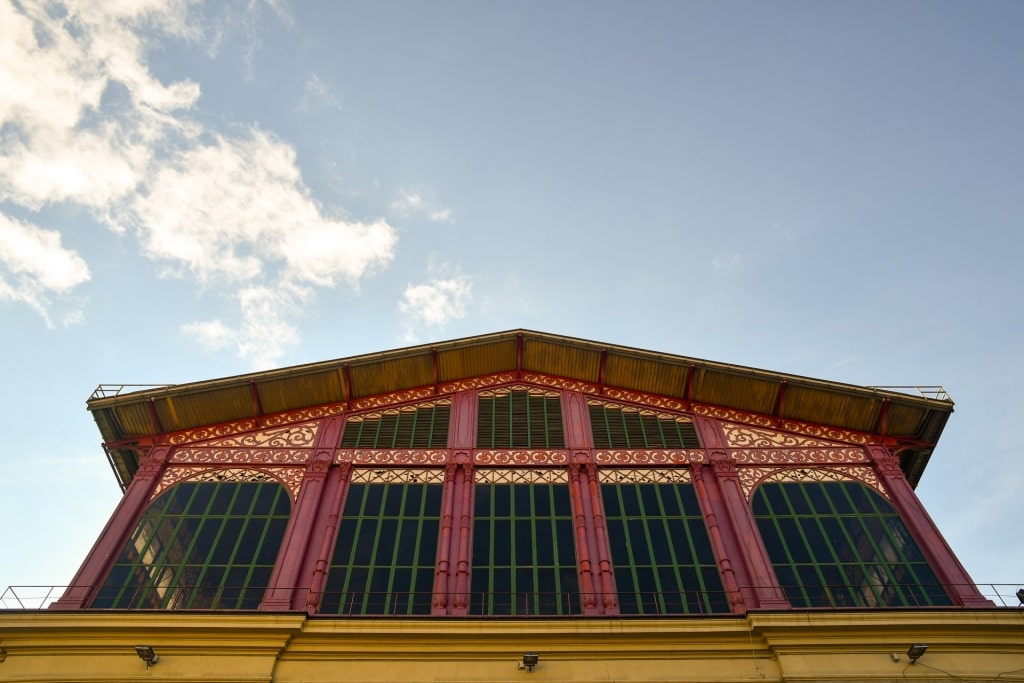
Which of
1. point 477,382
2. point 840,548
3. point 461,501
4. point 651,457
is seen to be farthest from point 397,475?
point 840,548

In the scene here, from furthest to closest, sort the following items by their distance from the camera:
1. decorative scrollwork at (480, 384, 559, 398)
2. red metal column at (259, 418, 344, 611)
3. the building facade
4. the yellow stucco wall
Answer: decorative scrollwork at (480, 384, 559, 398), red metal column at (259, 418, 344, 611), the building facade, the yellow stucco wall

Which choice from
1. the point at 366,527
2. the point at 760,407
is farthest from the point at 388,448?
the point at 760,407

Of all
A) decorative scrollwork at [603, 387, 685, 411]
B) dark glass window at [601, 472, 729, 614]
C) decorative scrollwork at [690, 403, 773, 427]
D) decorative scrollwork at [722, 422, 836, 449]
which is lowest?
dark glass window at [601, 472, 729, 614]

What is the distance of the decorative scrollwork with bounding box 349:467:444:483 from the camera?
18.5 metres

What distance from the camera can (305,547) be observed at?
1662 centimetres

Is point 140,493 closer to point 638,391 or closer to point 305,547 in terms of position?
point 305,547

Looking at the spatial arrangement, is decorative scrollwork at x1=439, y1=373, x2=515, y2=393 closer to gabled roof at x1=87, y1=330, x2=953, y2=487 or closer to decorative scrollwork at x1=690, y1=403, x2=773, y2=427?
gabled roof at x1=87, y1=330, x2=953, y2=487

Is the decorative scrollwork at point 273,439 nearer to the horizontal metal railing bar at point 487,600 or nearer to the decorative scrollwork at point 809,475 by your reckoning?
the horizontal metal railing bar at point 487,600

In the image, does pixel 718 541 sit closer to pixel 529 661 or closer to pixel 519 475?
pixel 519 475

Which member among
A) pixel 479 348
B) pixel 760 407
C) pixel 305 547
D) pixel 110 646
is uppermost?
pixel 479 348

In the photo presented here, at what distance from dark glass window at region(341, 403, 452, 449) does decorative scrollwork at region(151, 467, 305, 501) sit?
1497 mm

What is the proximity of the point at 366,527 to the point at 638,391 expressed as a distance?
26.6 ft

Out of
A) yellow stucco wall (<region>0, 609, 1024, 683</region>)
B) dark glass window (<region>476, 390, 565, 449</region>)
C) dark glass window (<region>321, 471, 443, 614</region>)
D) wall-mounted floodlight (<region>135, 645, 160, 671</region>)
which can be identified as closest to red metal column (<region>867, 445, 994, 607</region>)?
yellow stucco wall (<region>0, 609, 1024, 683</region>)

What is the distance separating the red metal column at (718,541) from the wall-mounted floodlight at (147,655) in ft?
34.7
